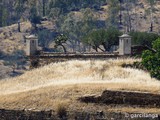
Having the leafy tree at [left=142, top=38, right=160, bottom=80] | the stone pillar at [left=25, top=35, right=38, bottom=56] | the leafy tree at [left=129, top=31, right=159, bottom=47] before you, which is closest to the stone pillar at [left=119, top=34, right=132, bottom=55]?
the leafy tree at [left=142, top=38, right=160, bottom=80]

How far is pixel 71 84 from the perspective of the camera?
5350 cm

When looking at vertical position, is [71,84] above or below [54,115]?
above

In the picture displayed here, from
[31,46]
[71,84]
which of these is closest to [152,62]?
[71,84]

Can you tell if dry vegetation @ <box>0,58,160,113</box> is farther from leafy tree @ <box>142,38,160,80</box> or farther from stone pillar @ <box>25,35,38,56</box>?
stone pillar @ <box>25,35,38,56</box>

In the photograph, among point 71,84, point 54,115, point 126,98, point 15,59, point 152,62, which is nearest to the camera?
point 54,115

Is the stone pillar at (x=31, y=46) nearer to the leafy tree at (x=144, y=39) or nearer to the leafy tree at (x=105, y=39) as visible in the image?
the leafy tree at (x=105, y=39)

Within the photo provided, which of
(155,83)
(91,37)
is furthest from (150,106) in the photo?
(91,37)

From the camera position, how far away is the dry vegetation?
50.3m

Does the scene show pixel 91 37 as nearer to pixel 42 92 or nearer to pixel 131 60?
pixel 131 60

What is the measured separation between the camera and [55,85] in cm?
5441

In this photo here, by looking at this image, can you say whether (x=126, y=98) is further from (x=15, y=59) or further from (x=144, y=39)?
(x=15, y=59)

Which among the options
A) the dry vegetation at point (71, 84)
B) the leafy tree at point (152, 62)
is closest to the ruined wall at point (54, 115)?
the dry vegetation at point (71, 84)

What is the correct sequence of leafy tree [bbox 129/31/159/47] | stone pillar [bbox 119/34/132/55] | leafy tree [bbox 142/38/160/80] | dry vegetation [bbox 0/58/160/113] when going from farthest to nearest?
leafy tree [bbox 129/31/159/47] < stone pillar [bbox 119/34/132/55] < leafy tree [bbox 142/38/160/80] < dry vegetation [bbox 0/58/160/113]

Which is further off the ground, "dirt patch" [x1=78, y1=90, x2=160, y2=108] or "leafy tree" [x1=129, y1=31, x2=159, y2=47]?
"leafy tree" [x1=129, y1=31, x2=159, y2=47]
